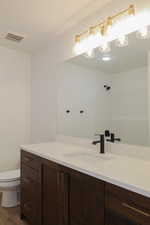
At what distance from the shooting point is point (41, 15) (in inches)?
80.4

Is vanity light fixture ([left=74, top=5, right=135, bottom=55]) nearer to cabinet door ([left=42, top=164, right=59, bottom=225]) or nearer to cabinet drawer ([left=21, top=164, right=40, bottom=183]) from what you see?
cabinet door ([left=42, top=164, right=59, bottom=225])

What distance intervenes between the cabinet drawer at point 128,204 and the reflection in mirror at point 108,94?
67 cm

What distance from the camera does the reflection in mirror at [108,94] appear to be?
169cm

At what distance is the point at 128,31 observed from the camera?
66.6 inches

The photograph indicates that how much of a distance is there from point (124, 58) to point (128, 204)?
138 centimetres

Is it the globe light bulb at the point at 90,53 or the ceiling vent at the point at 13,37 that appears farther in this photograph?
the ceiling vent at the point at 13,37

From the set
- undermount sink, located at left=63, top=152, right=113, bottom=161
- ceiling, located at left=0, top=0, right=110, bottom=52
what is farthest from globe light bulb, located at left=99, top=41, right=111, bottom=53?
undermount sink, located at left=63, top=152, right=113, bottom=161

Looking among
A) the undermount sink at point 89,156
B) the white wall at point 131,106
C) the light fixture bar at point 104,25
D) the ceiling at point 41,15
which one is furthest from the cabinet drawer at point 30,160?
the ceiling at point 41,15

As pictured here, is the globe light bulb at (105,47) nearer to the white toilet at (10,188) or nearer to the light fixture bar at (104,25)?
the light fixture bar at (104,25)

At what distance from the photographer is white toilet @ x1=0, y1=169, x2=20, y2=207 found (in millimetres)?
2277

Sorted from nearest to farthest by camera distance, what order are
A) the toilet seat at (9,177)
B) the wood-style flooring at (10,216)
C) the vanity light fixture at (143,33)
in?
the vanity light fixture at (143,33)
the wood-style flooring at (10,216)
the toilet seat at (9,177)

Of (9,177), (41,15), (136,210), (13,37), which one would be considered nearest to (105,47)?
(41,15)

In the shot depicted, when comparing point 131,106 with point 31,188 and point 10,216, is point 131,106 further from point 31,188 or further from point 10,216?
point 10,216

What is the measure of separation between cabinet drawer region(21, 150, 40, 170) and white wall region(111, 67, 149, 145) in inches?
35.0
